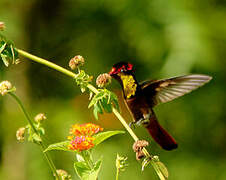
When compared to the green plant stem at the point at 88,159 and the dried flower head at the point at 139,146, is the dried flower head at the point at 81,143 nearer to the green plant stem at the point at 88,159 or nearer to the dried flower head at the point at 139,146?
the green plant stem at the point at 88,159

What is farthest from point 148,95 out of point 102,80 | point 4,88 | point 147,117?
point 4,88

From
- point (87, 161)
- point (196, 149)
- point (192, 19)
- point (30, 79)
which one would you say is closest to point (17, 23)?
point (30, 79)

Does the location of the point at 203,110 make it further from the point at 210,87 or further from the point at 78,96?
the point at 78,96

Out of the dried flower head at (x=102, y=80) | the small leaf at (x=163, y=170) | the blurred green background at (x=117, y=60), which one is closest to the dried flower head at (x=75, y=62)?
the dried flower head at (x=102, y=80)

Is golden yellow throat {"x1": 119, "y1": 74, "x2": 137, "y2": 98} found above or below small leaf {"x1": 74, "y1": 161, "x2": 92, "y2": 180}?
above

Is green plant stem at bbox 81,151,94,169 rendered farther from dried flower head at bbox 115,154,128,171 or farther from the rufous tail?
the rufous tail

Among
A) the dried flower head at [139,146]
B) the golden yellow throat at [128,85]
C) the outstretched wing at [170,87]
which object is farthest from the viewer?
the golden yellow throat at [128,85]

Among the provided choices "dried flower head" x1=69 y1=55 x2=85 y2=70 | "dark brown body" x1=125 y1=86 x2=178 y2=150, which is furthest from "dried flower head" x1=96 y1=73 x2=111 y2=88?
"dark brown body" x1=125 y1=86 x2=178 y2=150
